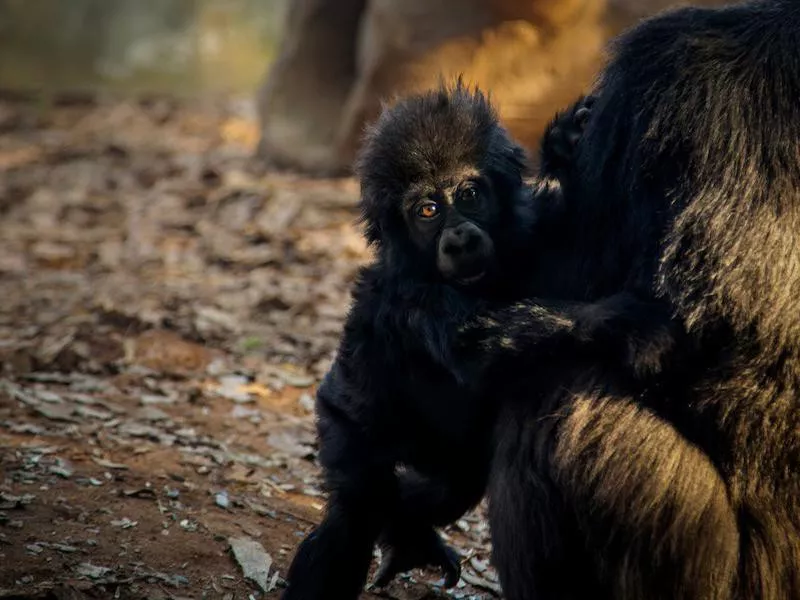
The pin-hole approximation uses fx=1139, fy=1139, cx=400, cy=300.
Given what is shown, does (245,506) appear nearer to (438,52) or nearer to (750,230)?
(750,230)

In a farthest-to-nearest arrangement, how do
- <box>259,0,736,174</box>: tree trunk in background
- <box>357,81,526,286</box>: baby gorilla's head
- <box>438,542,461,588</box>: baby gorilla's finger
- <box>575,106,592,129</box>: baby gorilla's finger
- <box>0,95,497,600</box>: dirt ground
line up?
<box>259,0,736,174</box>: tree trunk in background
<box>438,542,461,588</box>: baby gorilla's finger
<box>0,95,497,600</box>: dirt ground
<box>357,81,526,286</box>: baby gorilla's head
<box>575,106,592,129</box>: baby gorilla's finger

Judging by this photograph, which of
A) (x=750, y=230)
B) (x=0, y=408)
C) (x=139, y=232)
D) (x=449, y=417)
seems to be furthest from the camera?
(x=139, y=232)

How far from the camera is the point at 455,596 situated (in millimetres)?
4188

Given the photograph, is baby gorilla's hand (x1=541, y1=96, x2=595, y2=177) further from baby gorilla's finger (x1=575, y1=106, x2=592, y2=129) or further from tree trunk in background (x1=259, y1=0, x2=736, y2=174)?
tree trunk in background (x1=259, y1=0, x2=736, y2=174)

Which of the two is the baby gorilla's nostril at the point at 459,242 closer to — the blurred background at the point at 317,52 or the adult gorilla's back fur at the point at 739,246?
the adult gorilla's back fur at the point at 739,246

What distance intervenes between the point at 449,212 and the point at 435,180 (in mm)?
128

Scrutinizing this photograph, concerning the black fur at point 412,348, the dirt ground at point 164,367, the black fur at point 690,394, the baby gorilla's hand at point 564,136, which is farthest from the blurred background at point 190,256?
the baby gorilla's hand at point 564,136

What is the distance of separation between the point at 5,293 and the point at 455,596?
403cm

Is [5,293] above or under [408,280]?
under

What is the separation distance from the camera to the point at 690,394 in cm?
306

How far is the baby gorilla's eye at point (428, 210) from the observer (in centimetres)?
381

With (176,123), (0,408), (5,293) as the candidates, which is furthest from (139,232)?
(176,123)

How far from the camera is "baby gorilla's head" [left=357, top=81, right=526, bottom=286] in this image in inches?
150

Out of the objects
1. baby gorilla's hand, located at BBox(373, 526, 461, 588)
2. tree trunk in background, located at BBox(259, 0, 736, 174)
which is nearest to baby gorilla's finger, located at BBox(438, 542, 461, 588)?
baby gorilla's hand, located at BBox(373, 526, 461, 588)
